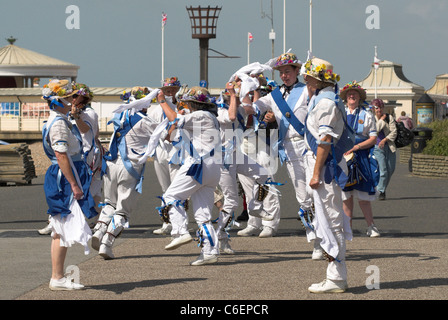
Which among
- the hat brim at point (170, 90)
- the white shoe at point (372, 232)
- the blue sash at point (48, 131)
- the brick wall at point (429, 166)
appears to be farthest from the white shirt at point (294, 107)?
the brick wall at point (429, 166)

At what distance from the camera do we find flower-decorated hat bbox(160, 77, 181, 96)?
11.9 meters

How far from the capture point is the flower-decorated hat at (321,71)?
820 centimetres

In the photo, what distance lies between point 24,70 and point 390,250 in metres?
84.8

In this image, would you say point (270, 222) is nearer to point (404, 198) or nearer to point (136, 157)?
point (136, 157)

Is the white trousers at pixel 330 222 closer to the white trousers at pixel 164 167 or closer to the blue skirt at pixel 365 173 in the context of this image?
the blue skirt at pixel 365 173

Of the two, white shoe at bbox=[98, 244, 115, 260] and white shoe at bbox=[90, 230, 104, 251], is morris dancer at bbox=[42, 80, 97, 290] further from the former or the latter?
white shoe at bbox=[90, 230, 104, 251]

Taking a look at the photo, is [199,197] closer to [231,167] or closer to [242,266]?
[242,266]

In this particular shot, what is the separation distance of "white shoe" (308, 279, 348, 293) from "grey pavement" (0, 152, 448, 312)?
0.30 ft

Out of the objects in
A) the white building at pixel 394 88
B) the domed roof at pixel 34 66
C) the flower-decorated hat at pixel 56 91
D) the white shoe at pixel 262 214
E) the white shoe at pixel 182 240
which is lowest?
the white shoe at pixel 182 240

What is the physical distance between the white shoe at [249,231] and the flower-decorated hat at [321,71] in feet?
15.2

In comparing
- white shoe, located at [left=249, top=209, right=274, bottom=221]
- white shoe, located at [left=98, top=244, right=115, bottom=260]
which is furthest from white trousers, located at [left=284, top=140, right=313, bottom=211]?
white shoe, located at [left=98, top=244, right=115, bottom=260]

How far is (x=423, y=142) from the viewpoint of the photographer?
1067 inches
